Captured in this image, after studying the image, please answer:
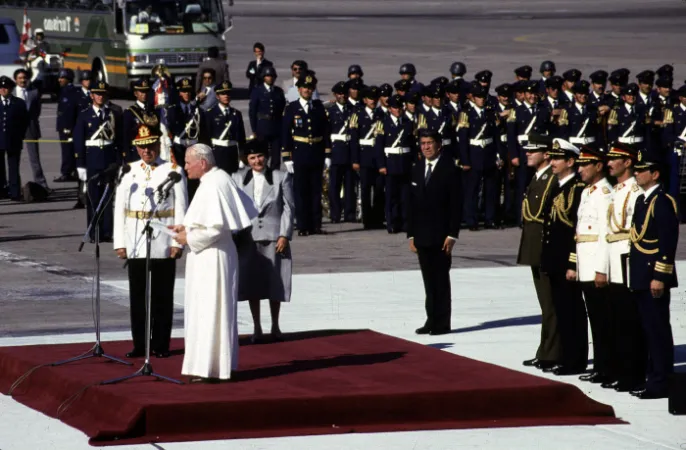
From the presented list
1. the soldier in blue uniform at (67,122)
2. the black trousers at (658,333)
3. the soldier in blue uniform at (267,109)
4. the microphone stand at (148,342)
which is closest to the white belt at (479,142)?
the soldier in blue uniform at (267,109)

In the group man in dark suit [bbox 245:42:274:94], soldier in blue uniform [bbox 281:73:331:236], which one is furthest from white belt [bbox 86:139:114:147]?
man in dark suit [bbox 245:42:274:94]

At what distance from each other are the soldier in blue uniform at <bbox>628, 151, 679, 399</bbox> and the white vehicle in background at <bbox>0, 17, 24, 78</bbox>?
2729 centimetres

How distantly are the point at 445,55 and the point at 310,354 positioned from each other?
41.1 metres

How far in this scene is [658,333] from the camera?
39.1 feet

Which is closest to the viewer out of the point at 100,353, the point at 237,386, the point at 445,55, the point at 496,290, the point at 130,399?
the point at 130,399

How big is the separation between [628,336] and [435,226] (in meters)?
2.96

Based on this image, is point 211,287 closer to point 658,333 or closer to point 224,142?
point 658,333

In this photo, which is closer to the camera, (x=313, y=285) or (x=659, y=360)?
(x=659, y=360)

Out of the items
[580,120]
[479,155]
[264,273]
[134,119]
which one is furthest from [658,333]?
[580,120]

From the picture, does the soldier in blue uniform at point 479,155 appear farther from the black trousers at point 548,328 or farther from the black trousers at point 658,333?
the black trousers at point 658,333

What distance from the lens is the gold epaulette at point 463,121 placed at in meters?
22.0

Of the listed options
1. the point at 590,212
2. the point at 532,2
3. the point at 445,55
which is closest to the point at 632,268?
the point at 590,212

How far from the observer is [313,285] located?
57.7 ft

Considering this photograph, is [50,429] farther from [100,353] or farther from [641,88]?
[641,88]
